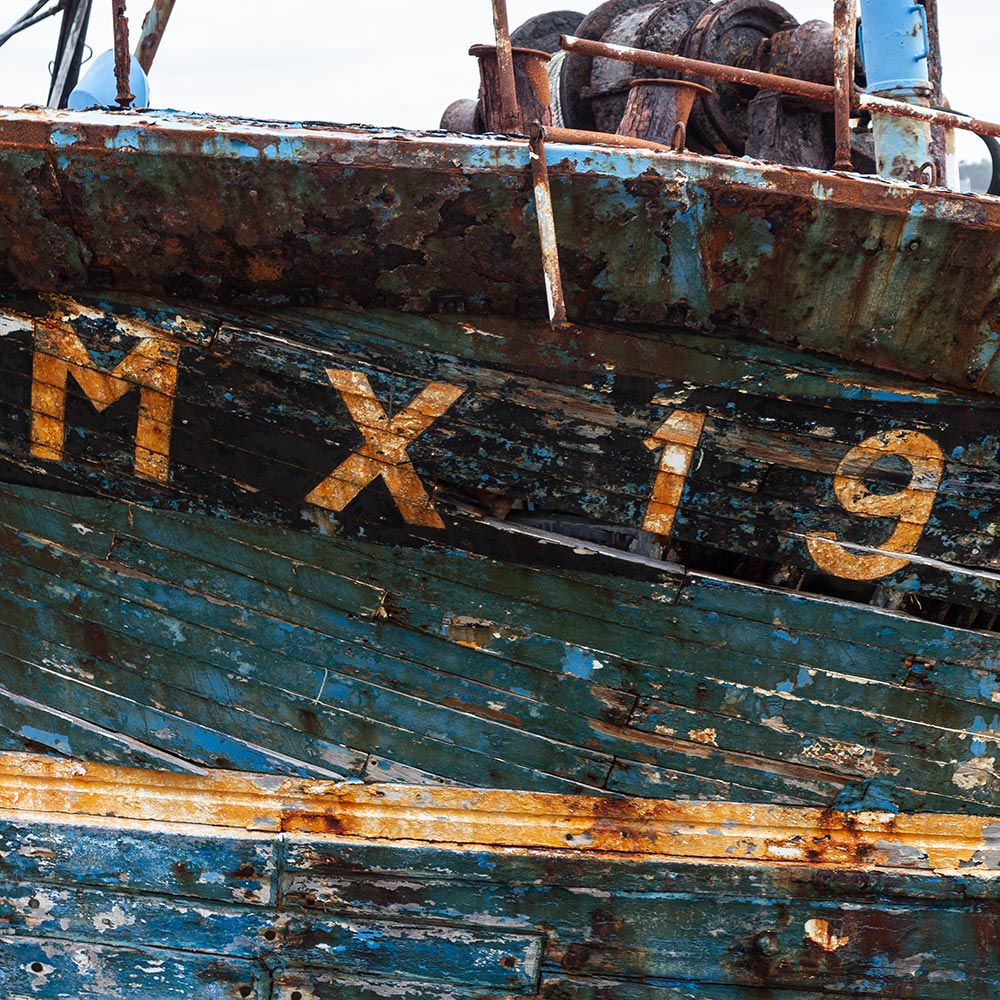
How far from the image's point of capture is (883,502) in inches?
112

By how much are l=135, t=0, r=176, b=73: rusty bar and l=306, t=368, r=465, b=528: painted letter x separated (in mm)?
2790

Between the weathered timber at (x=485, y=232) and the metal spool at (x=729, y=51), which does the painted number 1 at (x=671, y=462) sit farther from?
the metal spool at (x=729, y=51)

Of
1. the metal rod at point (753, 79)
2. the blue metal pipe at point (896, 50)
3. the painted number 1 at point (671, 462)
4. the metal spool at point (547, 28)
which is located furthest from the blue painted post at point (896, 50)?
the metal spool at point (547, 28)

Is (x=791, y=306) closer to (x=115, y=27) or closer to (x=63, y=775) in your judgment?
(x=115, y=27)

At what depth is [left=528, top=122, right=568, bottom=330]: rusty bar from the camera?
8.05ft

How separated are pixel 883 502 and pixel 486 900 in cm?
143

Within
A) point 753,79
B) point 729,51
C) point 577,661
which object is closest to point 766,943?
point 577,661

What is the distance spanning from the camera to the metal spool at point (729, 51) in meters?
4.71

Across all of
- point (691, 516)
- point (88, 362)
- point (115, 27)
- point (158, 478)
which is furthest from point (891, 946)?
point (115, 27)

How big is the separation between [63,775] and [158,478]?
90 centimetres

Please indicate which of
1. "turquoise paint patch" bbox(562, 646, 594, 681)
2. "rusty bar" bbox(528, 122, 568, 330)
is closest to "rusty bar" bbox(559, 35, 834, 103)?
"rusty bar" bbox(528, 122, 568, 330)

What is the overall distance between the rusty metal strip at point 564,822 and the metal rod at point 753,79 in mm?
1853

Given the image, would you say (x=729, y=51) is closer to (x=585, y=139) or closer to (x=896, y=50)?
(x=896, y=50)

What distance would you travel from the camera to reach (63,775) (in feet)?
10.3
